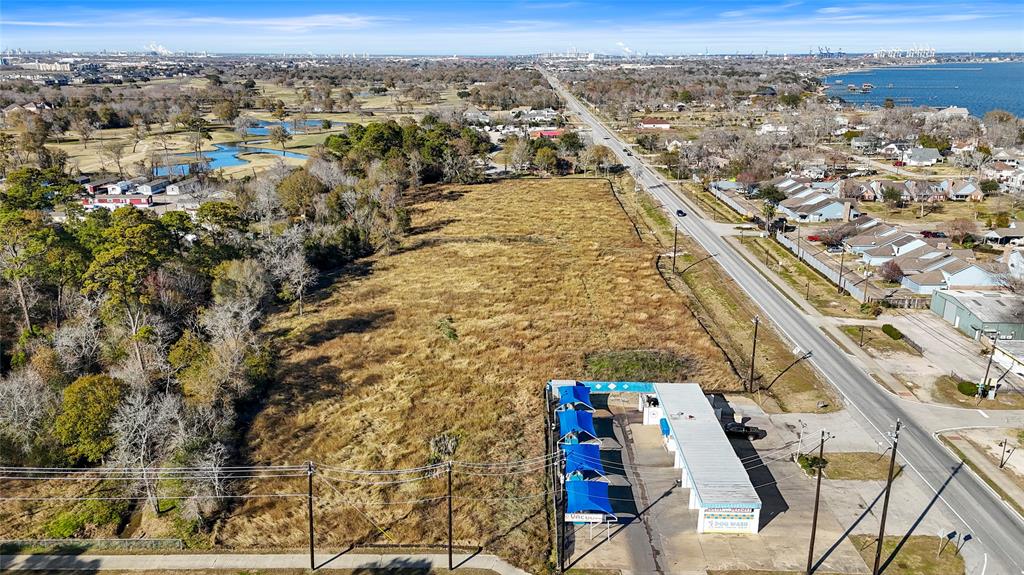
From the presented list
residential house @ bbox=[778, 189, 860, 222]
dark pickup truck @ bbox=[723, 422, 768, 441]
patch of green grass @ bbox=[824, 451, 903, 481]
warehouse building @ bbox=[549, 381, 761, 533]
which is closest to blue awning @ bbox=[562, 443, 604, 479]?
warehouse building @ bbox=[549, 381, 761, 533]

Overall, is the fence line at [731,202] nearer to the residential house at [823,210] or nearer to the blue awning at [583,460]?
the residential house at [823,210]

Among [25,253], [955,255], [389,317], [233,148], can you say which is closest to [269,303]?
[389,317]

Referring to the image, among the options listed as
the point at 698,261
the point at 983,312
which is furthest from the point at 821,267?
the point at 983,312

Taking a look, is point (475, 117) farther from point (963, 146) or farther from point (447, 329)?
point (447, 329)

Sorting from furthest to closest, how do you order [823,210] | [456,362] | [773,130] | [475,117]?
[475,117] < [773,130] < [823,210] < [456,362]

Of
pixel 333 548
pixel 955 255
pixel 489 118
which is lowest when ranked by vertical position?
pixel 333 548

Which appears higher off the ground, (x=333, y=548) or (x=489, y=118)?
(x=489, y=118)

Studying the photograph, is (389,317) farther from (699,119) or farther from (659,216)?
(699,119)
